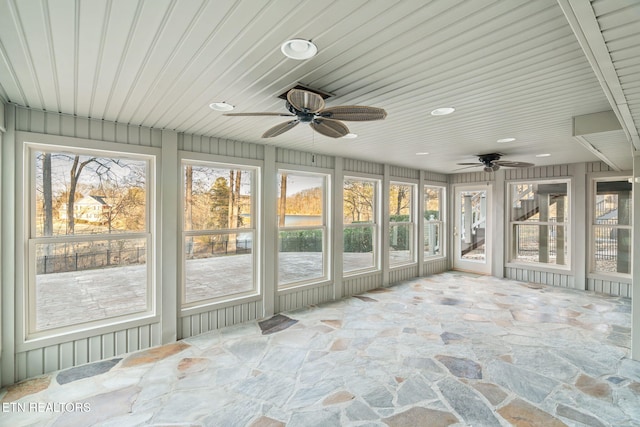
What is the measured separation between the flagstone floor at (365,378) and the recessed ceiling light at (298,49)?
2.65 meters

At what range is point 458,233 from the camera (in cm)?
802

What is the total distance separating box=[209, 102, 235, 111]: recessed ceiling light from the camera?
2780 millimetres

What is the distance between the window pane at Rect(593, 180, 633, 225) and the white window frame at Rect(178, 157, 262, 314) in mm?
6885

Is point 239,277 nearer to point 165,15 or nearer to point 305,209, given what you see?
point 305,209

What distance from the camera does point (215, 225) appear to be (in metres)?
4.30

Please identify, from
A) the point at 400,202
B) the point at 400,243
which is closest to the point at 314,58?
the point at 400,202

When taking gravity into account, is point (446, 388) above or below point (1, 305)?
below

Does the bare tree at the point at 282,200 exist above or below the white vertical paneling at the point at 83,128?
below

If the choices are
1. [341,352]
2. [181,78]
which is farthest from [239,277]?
[181,78]

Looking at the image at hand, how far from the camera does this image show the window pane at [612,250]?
5883mm

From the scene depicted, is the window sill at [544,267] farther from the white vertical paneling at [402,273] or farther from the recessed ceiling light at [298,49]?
the recessed ceiling light at [298,49]

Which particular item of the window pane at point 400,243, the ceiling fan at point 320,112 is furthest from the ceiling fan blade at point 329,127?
the window pane at point 400,243

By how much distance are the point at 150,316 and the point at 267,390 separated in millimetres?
1867

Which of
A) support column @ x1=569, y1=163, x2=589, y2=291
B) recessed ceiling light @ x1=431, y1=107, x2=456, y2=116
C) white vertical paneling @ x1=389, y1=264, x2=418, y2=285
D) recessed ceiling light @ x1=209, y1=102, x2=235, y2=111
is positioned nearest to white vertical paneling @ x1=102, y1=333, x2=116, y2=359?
recessed ceiling light @ x1=209, y1=102, x2=235, y2=111
